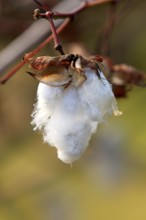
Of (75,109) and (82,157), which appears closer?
(75,109)

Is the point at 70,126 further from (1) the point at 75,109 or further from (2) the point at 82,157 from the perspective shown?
(2) the point at 82,157

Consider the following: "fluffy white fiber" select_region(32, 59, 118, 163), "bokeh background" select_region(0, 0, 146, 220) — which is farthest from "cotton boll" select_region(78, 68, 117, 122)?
"bokeh background" select_region(0, 0, 146, 220)

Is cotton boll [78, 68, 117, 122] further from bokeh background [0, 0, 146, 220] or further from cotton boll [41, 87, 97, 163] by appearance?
bokeh background [0, 0, 146, 220]

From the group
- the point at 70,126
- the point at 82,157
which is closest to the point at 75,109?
the point at 70,126

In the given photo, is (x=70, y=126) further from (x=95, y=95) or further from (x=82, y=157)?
(x=82, y=157)

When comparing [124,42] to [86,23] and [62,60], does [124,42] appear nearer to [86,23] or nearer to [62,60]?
[86,23]

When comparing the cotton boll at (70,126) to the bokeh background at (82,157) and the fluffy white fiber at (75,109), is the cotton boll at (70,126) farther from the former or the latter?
the bokeh background at (82,157)

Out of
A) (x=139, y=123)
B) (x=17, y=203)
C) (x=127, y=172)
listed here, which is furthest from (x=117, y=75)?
(x=139, y=123)

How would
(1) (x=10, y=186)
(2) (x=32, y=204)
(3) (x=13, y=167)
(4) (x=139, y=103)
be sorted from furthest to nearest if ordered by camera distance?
(4) (x=139, y=103) → (3) (x=13, y=167) → (2) (x=32, y=204) → (1) (x=10, y=186)

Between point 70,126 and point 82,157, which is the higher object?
point 70,126
